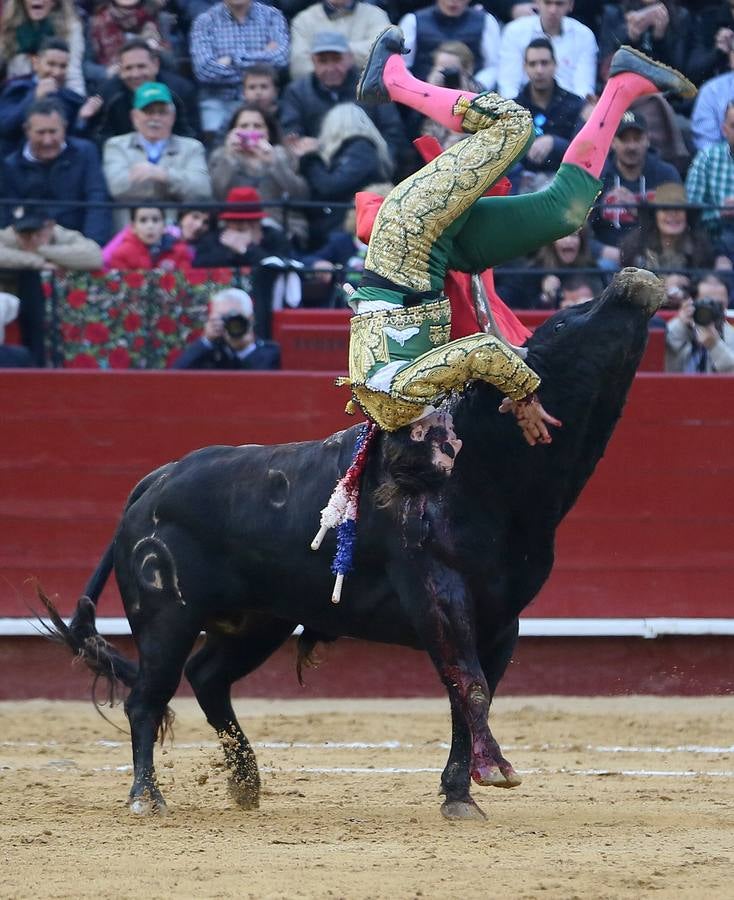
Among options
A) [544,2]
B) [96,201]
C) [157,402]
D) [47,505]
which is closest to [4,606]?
[47,505]

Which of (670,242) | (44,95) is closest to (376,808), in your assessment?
(670,242)

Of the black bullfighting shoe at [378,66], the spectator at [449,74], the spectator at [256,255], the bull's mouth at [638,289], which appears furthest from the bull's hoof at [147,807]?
the spectator at [449,74]

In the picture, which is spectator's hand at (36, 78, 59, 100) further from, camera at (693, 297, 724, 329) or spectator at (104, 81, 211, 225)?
camera at (693, 297, 724, 329)

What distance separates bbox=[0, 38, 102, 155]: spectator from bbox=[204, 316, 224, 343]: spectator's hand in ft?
6.72

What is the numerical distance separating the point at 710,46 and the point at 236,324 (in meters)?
4.03

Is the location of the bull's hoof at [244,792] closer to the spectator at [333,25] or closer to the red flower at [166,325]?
the red flower at [166,325]

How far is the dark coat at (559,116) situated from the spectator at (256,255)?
159cm

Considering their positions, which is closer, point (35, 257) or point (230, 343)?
point (230, 343)

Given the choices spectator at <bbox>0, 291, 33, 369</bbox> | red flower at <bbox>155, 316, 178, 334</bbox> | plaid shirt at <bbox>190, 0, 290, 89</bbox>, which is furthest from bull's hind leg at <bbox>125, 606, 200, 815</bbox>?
plaid shirt at <bbox>190, 0, 290, 89</bbox>

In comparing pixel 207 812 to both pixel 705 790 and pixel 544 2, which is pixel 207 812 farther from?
pixel 544 2

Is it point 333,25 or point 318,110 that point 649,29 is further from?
point 318,110

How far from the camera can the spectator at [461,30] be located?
10367 mm

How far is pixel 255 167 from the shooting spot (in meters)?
9.69

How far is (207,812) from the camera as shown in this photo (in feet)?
19.0
